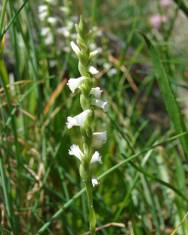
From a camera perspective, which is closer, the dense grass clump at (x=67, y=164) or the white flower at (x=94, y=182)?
the white flower at (x=94, y=182)

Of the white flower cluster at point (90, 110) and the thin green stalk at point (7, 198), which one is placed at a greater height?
the white flower cluster at point (90, 110)

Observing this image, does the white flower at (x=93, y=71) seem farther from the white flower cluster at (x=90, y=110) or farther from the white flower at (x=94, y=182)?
the white flower at (x=94, y=182)

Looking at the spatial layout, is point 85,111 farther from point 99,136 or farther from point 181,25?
point 181,25

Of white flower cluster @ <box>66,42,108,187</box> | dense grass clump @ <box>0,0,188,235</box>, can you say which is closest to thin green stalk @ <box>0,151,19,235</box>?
dense grass clump @ <box>0,0,188,235</box>

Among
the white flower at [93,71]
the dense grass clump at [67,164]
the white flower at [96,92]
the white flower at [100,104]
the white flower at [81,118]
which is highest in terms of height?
the white flower at [93,71]

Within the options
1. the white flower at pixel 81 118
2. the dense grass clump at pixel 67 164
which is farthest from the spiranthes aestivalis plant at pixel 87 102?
the dense grass clump at pixel 67 164

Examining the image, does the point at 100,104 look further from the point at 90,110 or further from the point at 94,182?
the point at 94,182

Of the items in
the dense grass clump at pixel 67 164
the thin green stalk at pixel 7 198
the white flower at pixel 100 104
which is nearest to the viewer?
the white flower at pixel 100 104

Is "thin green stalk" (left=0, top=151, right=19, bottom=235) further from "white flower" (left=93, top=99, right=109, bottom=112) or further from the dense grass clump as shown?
"white flower" (left=93, top=99, right=109, bottom=112)

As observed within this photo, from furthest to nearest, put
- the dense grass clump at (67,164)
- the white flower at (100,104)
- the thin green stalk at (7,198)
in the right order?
the dense grass clump at (67,164), the thin green stalk at (7,198), the white flower at (100,104)

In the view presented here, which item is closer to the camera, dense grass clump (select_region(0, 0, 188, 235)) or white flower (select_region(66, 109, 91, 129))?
white flower (select_region(66, 109, 91, 129))

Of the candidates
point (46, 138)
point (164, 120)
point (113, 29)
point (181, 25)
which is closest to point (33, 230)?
point (46, 138)
